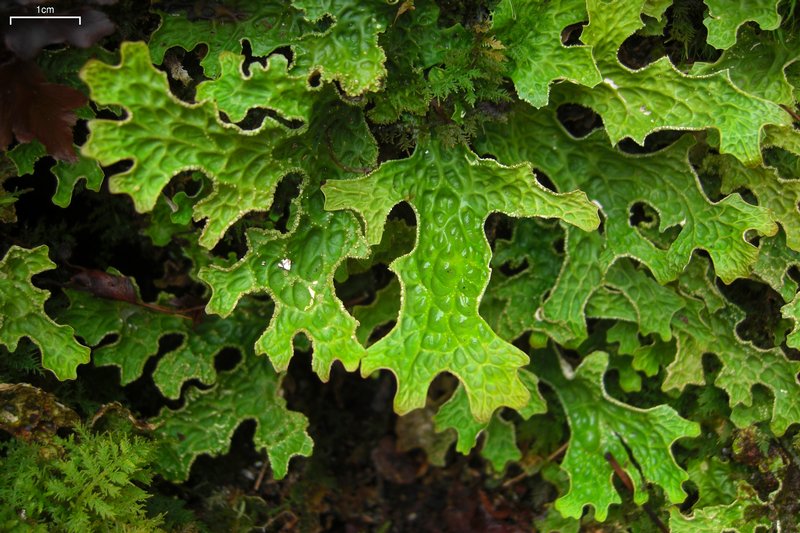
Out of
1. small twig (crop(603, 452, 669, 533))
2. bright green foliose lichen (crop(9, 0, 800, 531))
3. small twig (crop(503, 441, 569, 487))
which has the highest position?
bright green foliose lichen (crop(9, 0, 800, 531))

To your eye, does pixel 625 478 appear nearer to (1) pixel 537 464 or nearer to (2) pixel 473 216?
(1) pixel 537 464

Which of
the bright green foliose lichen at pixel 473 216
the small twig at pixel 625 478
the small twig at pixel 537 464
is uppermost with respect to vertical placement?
the bright green foliose lichen at pixel 473 216

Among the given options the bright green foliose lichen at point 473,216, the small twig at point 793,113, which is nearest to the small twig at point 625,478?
the bright green foliose lichen at point 473,216

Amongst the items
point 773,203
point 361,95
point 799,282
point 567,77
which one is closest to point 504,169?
point 567,77

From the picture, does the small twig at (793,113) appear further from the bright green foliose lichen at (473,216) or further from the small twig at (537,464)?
the small twig at (537,464)

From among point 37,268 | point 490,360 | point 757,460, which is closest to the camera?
point 490,360

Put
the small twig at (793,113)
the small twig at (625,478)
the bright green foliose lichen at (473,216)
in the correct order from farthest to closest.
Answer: the small twig at (625,478) < the small twig at (793,113) < the bright green foliose lichen at (473,216)

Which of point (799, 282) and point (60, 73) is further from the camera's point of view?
point (799, 282)

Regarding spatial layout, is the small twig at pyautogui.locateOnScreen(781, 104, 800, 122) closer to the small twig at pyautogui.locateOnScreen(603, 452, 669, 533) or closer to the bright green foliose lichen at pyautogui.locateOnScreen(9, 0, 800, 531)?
the bright green foliose lichen at pyautogui.locateOnScreen(9, 0, 800, 531)

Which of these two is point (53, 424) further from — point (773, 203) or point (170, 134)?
point (773, 203)

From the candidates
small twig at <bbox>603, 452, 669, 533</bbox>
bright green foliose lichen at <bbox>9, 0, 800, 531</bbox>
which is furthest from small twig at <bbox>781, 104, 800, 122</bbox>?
small twig at <bbox>603, 452, 669, 533</bbox>

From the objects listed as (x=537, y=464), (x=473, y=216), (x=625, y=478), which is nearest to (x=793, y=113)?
(x=473, y=216)
